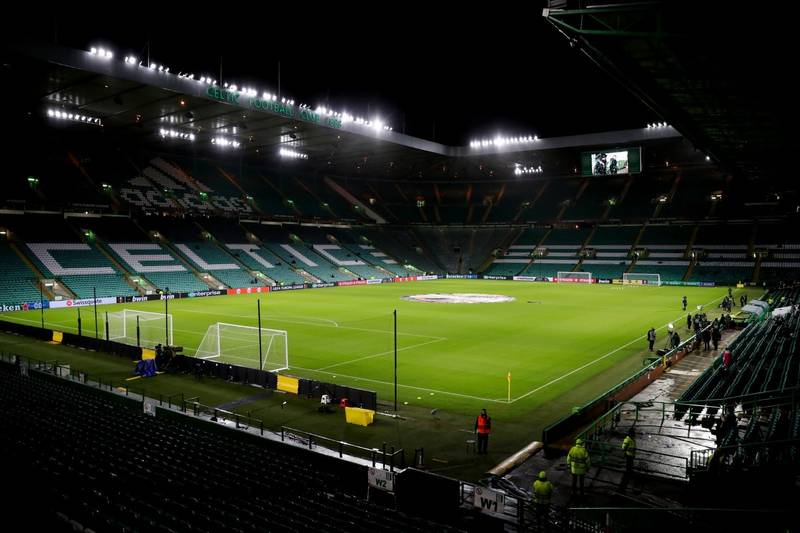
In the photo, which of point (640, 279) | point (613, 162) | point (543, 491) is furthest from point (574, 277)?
point (543, 491)

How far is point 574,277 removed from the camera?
261 feet

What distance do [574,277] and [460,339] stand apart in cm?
5204

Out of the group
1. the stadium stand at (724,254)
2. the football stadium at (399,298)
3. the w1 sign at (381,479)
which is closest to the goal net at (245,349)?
the football stadium at (399,298)

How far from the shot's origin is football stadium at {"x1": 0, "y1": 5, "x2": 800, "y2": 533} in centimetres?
1121

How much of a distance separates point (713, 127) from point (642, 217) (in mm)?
68108

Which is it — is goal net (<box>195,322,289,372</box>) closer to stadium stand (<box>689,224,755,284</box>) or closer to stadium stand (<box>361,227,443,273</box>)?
stadium stand (<box>361,227,443,273</box>)

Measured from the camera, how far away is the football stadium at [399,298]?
36.8 feet

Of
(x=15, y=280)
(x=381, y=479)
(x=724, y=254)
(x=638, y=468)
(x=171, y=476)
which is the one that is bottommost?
(x=638, y=468)

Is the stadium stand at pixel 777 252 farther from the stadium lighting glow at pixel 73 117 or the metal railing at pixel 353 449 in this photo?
the stadium lighting glow at pixel 73 117

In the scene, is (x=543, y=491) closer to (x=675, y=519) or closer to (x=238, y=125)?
Result: (x=675, y=519)

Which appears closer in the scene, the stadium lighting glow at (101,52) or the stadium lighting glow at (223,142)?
the stadium lighting glow at (101,52)

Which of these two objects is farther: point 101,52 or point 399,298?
point 399,298

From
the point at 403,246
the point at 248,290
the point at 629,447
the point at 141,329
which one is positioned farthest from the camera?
the point at 403,246

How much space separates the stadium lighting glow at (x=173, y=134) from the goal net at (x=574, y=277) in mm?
52996
